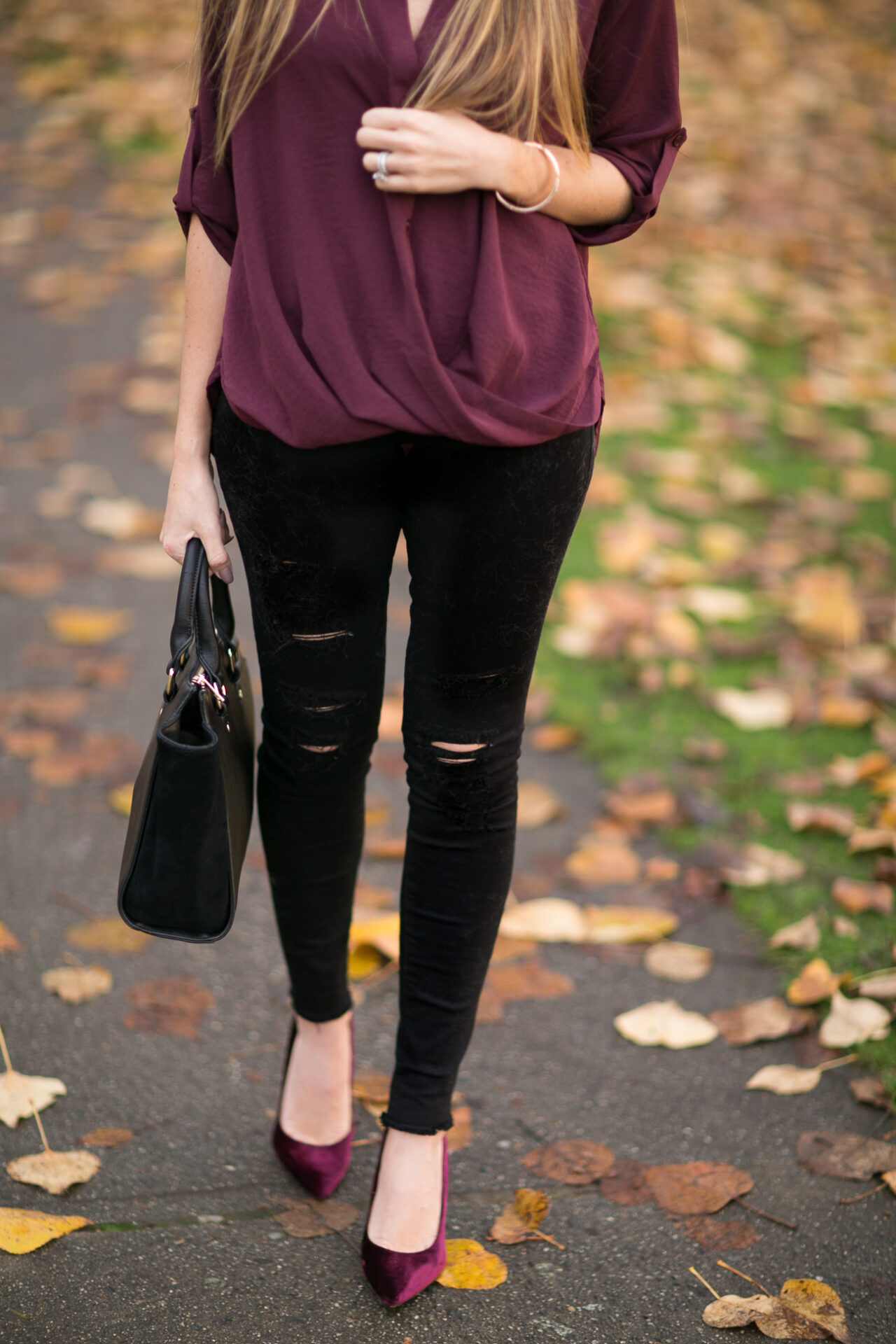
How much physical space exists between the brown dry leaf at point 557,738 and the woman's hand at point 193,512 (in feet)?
4.78

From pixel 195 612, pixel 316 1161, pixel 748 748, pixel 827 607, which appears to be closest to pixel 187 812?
pixel 195 612

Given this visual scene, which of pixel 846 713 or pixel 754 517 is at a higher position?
pixel 846 713

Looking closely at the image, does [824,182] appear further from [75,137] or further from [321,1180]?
[321,1180]

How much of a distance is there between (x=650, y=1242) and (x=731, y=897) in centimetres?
82

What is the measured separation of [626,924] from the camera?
2.16 meters

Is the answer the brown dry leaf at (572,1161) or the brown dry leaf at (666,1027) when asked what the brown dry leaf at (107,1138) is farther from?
the brown dry leaf at (666,1027)

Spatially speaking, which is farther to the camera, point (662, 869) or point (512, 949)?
point (662, 869)

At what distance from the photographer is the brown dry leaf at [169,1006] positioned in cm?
188

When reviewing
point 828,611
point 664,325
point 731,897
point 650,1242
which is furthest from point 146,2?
point 650,1242

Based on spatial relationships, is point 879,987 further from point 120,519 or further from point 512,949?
point 120,519

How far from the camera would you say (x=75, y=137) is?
5.99 m

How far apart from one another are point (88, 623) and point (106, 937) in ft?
3.77

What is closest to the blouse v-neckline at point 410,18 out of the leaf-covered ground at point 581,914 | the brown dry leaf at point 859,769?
the leaf-covered ground at point 581,914

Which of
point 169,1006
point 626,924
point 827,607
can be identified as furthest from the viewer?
point 827,607
